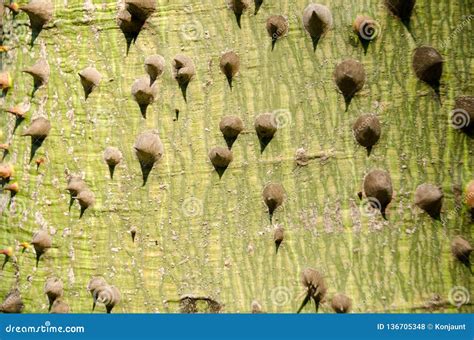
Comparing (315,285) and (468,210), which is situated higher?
(468,210)

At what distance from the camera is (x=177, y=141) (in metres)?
1.54

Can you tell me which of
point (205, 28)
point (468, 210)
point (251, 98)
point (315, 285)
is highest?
point (205, 28)

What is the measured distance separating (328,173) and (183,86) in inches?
13.5

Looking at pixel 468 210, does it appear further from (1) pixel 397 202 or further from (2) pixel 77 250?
(2) pixel 77 250

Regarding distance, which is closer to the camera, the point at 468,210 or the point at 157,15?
the point at 468,210

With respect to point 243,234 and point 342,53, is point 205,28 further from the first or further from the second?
point 243,234

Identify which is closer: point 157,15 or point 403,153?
point 403,153

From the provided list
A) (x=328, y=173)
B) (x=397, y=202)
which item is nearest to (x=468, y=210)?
(x=397, y=202)

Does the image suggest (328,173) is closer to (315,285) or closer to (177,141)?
(315,285)

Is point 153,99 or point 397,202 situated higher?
point 153,99

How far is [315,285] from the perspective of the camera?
144cm

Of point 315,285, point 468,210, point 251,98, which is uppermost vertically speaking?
point 251,98

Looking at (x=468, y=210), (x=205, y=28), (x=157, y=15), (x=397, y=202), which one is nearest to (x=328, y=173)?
(x=397, y=202)

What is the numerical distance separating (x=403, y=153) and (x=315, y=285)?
0.97 ft
